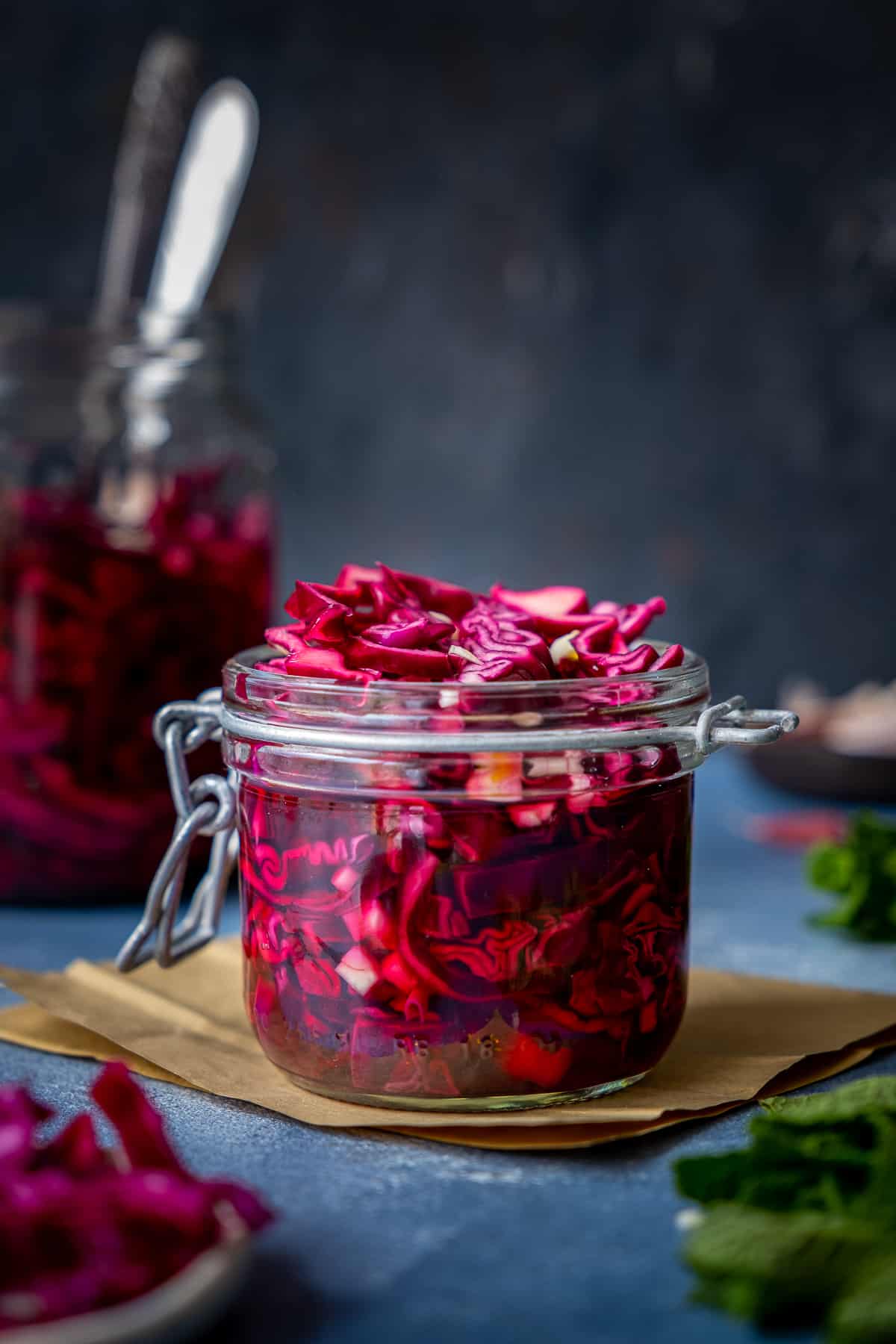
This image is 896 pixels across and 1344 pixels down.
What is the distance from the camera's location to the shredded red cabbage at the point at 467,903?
68 cm

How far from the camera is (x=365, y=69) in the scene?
1.90 metres

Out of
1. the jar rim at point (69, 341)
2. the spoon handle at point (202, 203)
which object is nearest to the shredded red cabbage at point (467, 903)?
the jar rim at point (69, 341)

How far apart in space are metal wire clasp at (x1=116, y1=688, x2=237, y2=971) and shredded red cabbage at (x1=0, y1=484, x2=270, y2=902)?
0.26 m

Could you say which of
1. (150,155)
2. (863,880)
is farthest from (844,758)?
(150,155)

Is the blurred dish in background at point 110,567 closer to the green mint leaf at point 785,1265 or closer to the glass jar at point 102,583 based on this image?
the glass jar at point 102,583

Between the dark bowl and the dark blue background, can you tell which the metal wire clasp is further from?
the dark blue background

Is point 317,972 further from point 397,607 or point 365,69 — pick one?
point 365,69

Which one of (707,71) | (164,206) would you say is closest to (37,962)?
(164,206)

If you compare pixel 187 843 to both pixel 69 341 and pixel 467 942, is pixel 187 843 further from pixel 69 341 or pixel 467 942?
pixel 69 341

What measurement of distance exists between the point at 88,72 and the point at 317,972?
154 cm

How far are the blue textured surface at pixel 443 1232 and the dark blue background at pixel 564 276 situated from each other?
4.16ft

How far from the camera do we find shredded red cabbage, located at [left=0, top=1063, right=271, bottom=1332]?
0.49m

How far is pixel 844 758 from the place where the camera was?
1506 millimetres

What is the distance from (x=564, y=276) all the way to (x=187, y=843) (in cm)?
134
